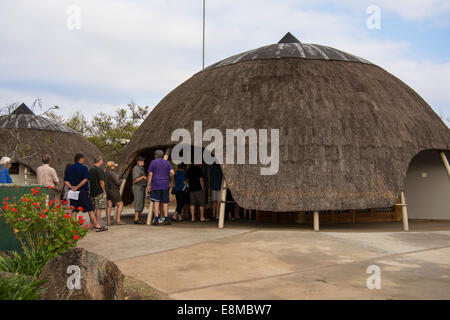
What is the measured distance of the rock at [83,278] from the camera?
4188 mm

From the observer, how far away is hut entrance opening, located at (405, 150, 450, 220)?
13.5 metres

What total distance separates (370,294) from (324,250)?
2.84 meters

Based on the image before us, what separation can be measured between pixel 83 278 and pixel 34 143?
20287 mm

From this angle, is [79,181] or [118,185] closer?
[79,181]

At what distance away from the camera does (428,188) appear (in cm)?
1375

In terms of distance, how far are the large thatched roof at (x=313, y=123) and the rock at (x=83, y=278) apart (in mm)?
5731

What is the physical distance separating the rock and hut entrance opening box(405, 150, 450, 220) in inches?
468

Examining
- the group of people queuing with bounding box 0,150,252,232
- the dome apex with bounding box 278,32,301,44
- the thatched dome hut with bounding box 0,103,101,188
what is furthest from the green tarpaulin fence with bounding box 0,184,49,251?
the thatched dome hut with bounding box 0,103,101,188

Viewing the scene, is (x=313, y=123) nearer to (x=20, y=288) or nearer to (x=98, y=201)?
(x=98, y=201)

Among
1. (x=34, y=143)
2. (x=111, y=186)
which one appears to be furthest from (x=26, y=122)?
(x=111, y=186)

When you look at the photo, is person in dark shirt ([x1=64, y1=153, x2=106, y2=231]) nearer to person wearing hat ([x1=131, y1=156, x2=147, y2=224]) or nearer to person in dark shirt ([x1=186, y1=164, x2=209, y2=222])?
person wearing hat ([x1=131, y1=156, x2=147, y2=224])

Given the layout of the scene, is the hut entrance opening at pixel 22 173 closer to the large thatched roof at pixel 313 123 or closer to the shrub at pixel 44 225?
the large thatched roof at pixel 313 123

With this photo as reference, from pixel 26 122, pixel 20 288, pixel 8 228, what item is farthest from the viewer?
pixel 26 122
